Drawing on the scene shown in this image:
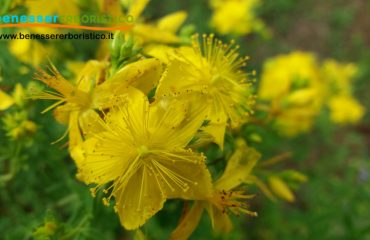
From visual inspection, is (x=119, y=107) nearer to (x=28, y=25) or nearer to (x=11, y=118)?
(x=11, y=118)

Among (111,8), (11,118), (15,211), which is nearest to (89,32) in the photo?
(111,8)

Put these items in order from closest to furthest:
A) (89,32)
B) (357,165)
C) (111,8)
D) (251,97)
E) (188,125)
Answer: (188,125)
(251,97)
(111,8)
(89,32)
(357,165)

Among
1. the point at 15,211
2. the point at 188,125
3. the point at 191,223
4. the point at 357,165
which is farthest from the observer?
the point at 357,165

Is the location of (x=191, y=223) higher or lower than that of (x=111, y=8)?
lower

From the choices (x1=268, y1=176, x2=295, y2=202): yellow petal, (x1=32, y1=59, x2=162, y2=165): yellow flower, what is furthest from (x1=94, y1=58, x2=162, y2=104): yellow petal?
(x1=268, y1=176, x2=295, y2=202): yellow petal

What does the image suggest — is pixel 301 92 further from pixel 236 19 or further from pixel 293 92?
pixel 236 19

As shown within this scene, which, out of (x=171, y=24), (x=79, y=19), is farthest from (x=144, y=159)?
(x=79, y=19)

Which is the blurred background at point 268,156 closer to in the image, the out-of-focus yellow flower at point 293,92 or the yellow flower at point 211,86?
the out-of-focus yellow flower at point 293,92
